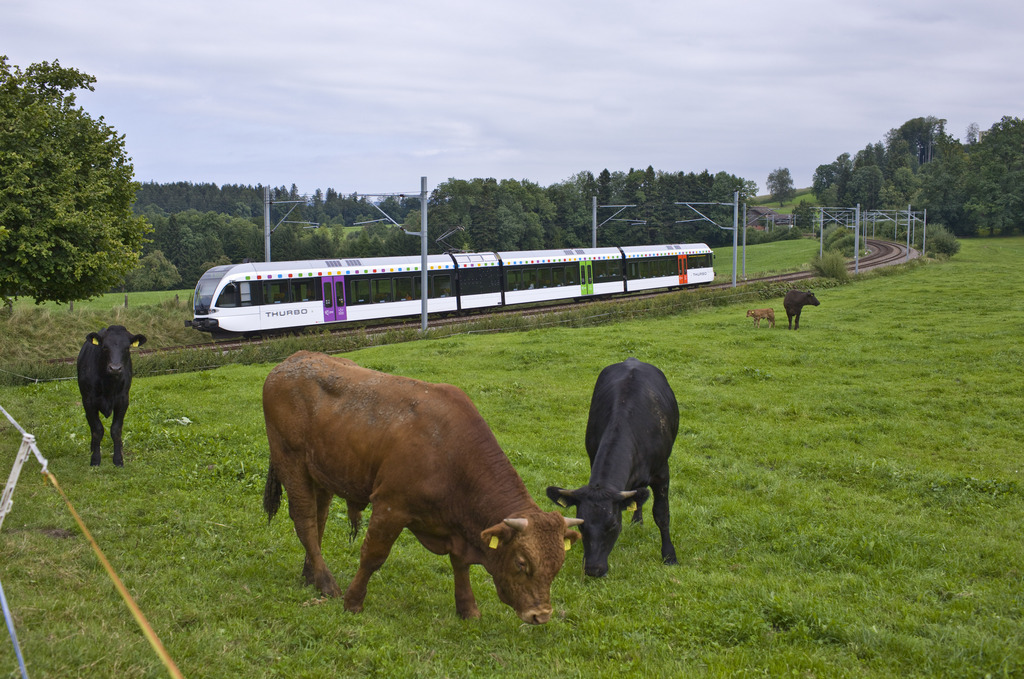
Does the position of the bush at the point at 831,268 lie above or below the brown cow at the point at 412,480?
above

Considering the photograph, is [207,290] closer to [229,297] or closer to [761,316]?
[229,297]

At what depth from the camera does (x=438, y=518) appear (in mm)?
5430

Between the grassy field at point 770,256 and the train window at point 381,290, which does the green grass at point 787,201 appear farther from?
the train window at point 381,290

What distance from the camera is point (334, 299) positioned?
27.9m

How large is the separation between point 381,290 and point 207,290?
22.1 ft

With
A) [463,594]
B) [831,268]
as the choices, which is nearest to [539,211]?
[831,268]

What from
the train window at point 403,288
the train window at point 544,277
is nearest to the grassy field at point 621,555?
the train window at point 403,288

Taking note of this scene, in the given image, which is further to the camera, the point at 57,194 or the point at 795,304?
the point at 795,304

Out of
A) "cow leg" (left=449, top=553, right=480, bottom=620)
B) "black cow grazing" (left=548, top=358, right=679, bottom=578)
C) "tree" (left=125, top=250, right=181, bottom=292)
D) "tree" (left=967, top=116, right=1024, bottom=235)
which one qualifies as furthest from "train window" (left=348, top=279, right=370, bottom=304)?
"tree" (left=967, top=116, right=1024, bottom=235)

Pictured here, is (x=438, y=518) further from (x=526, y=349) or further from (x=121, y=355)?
(x=526, y=349)

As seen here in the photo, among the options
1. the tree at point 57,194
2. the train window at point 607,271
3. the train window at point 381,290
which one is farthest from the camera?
the train window at point 607,271

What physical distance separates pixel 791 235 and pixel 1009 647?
332ft

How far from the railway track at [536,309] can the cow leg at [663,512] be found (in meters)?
17.0

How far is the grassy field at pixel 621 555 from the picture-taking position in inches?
192
